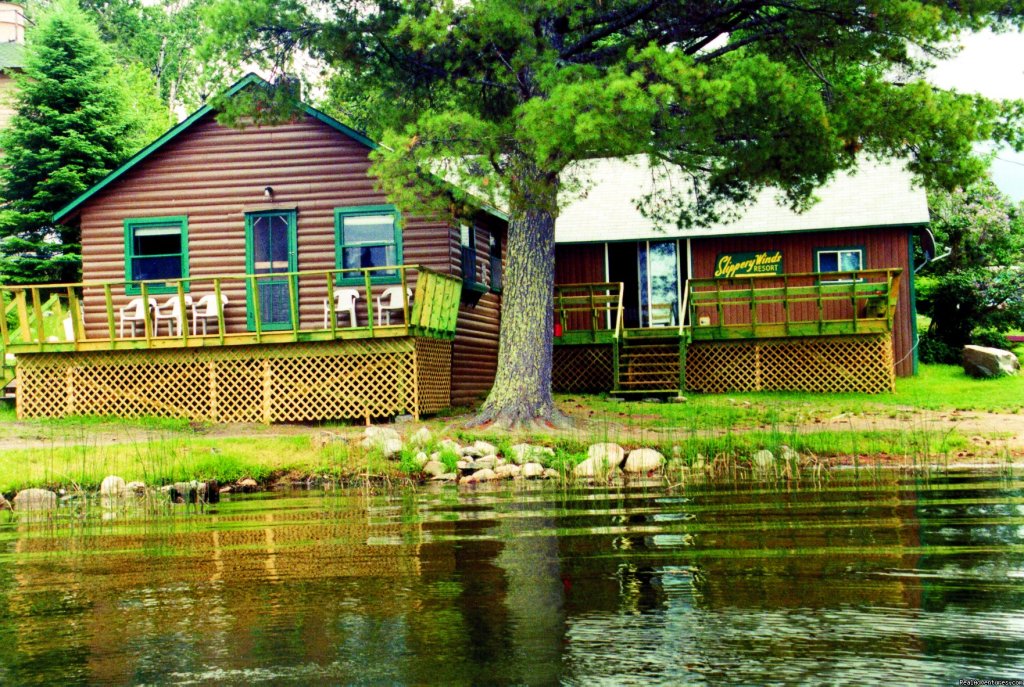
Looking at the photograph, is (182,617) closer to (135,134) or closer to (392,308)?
(392,308)

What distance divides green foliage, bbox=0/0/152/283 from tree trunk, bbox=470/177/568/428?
15686 millimetres

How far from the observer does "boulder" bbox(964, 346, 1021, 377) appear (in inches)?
1040

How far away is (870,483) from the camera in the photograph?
11.2 m

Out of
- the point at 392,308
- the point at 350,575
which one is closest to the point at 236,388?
the point at 392,308

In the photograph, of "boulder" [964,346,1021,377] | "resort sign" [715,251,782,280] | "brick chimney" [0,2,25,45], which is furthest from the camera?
"brick chimney" [0,2,25,45]

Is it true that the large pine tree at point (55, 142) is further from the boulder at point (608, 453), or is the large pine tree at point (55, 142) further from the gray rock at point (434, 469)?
the boulder at point (608, 453)

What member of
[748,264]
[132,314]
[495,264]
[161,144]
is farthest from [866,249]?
[132,314]

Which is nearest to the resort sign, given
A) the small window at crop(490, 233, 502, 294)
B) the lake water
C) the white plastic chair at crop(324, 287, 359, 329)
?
the small window at crop(490, 233, 502, 294)

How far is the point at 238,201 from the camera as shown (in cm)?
2188

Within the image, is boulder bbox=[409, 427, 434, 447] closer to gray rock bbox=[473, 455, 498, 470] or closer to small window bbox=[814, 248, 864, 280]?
gray rock bbox=[473, 455, 498, 470]

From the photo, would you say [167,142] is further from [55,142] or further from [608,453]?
[608,453]

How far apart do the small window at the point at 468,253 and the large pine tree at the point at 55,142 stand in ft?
38.5

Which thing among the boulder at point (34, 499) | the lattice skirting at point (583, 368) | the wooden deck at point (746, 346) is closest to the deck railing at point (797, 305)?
the wooden deck at point (746, 346)

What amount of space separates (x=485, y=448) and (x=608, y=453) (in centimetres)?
190
